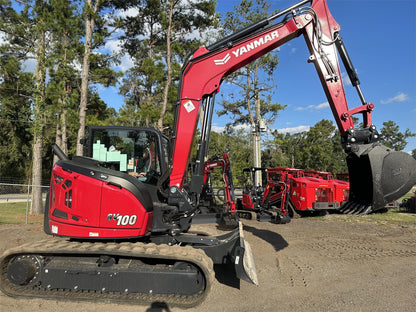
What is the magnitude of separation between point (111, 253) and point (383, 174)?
3878 mm

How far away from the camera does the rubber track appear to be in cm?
351

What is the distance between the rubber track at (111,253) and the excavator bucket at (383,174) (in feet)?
8.24

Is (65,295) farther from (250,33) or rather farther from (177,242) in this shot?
(250,33)

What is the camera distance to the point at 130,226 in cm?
376

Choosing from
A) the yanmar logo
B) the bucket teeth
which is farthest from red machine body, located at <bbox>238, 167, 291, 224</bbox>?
the yanmar logo

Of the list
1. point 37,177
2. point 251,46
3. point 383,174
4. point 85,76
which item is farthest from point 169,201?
point 37,177

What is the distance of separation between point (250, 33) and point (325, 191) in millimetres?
9106

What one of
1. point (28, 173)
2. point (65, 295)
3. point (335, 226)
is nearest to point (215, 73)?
point (65, 295)

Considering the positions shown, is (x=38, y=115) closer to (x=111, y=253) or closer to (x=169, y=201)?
(x=169, y=201)

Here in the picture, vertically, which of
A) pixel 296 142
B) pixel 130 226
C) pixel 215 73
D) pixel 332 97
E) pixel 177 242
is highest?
pixel 296 142

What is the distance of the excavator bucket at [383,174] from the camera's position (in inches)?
149

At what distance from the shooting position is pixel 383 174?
381 cm

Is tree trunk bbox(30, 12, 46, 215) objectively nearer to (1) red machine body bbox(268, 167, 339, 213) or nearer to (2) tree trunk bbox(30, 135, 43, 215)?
(2) tree trunk bbox(30, 135, 43, 215)

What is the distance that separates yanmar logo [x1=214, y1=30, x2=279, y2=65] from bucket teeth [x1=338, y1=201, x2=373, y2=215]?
9.57 feet
